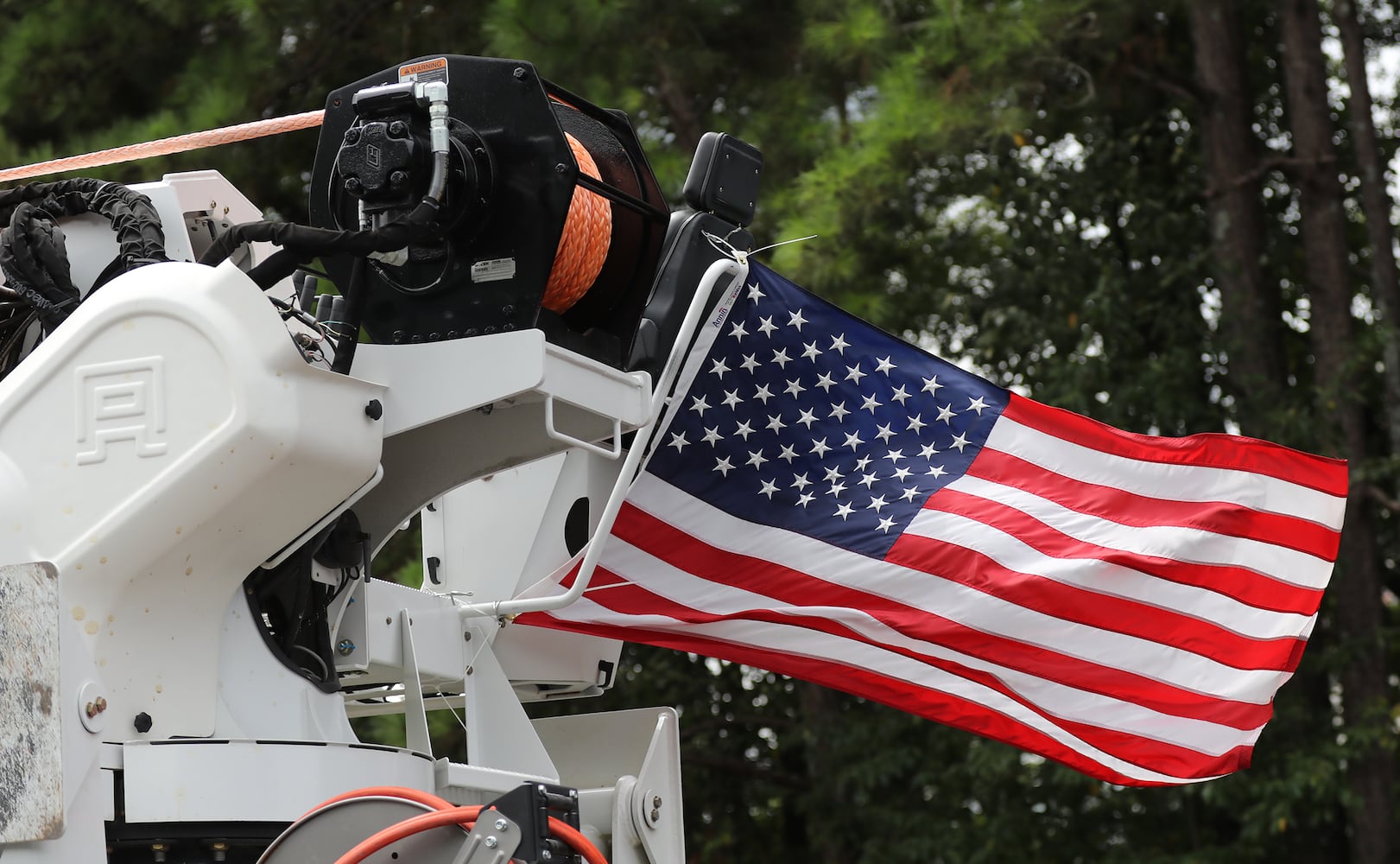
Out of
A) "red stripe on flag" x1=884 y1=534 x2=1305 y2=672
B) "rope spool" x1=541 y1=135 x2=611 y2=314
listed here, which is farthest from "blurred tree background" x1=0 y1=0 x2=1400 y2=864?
"rope spool" x1=541 y1=135 x2=611 y2=314

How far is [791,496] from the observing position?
16.8 ft

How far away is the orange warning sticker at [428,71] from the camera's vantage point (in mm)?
3797

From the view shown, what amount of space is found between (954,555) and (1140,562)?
1.87 ft

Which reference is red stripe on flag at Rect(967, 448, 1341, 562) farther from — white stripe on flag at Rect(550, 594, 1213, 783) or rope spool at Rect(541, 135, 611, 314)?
rope spool at Rect(541, 135, 611, 314)

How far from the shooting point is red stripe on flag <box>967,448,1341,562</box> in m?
5.29

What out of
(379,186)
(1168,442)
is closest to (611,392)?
(379,186)

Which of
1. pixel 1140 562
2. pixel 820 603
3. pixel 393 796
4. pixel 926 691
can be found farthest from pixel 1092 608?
pixel 393 796

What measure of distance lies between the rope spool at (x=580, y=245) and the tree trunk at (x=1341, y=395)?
23.2ft

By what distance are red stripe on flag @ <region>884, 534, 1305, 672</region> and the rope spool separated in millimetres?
1452

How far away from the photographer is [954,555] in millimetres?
5016

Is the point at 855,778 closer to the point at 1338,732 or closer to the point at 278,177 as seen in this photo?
the point at 1338,732

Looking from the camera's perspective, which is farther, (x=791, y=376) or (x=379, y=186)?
(x=791, y=376)

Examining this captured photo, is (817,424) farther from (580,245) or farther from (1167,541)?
(580,245)

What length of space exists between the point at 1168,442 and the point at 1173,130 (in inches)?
281
